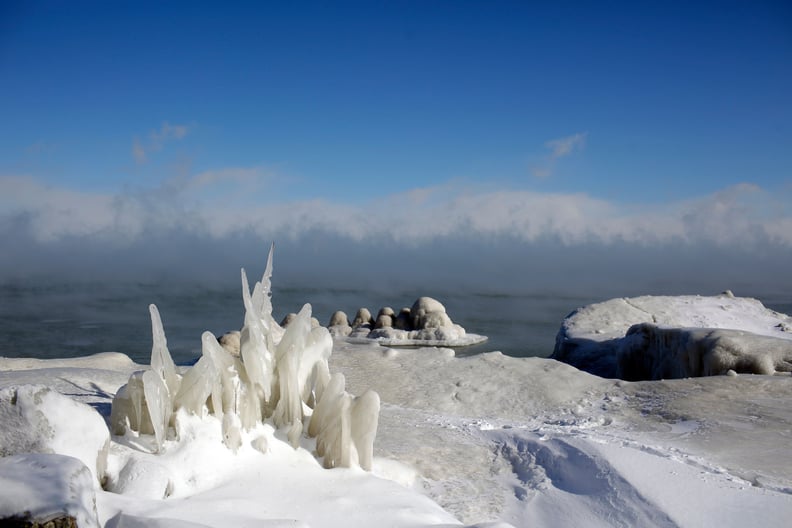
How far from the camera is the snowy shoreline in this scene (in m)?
3.92

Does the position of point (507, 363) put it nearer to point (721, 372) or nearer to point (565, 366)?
point (565, 366)

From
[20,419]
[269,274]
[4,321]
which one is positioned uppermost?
[269,274]

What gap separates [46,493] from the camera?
8.75 ft

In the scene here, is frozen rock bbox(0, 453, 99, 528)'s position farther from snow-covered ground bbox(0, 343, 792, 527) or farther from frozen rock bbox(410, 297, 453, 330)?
frozen rock bbox(410, 297, 453, 330)

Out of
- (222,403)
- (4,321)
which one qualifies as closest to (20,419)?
(222,403)

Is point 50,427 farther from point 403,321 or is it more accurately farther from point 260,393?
point 403,321

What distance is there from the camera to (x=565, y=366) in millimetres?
8891

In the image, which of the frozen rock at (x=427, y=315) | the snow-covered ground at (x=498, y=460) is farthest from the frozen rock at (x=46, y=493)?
the frozen rock at (x=427, y=315)

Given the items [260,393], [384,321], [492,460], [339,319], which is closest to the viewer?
[260,393]

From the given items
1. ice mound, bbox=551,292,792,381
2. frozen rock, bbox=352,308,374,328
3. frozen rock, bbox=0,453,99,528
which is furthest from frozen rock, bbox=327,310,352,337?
frozen rock, bbox=0,453,99,528

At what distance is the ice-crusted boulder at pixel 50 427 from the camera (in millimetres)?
3408

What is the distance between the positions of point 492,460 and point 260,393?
2292 millimetres

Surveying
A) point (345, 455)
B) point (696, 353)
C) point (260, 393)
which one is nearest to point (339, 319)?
point (696, 353)

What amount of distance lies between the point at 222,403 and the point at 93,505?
5.77ft
